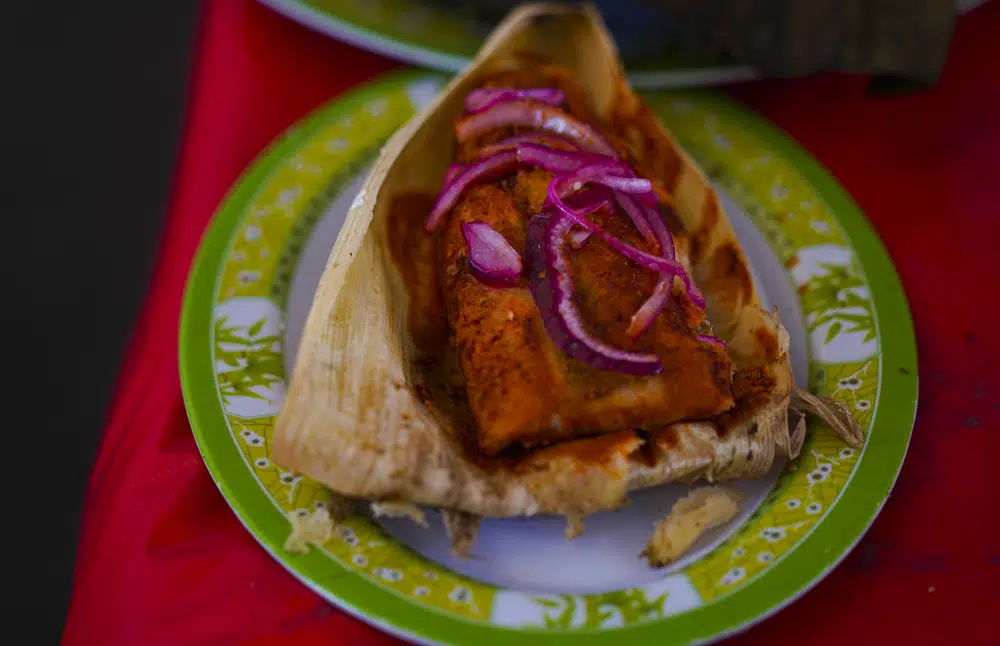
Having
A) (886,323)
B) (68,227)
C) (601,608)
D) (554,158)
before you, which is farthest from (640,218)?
(68,227)

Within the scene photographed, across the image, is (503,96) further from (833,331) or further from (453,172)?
(833,331)

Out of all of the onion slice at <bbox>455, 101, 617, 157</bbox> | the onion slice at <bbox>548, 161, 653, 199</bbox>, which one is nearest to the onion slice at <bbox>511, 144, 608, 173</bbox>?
the onion slice at <bbox>548, 161, 653, 199</bbox>

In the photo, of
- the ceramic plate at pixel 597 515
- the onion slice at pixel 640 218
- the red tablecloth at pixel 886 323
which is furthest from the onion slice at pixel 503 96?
the red tablecloth at pixel 886 323

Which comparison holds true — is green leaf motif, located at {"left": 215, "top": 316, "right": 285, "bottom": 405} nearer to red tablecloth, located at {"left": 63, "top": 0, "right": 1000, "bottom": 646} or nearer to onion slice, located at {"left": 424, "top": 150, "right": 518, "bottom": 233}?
red tablecloth, located at {"left": 63, "top": 0, "right": 1000, "bottom": 646}

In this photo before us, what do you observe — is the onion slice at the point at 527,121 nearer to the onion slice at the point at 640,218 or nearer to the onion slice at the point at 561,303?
the onion slice at the point at 640,218

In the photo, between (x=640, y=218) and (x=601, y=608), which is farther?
(x=640, y=218)

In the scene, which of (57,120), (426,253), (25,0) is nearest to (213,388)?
(426,253)
